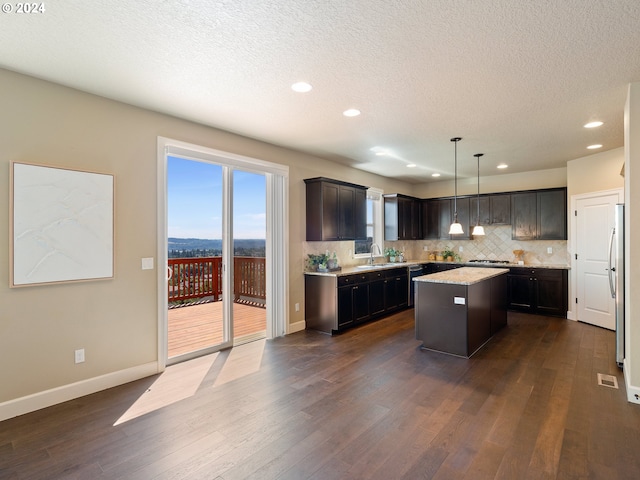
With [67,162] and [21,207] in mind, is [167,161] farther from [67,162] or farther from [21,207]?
[21,207]

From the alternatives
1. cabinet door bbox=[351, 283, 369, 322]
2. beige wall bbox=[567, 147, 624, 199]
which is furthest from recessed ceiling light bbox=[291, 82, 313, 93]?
beige wall bbox=[567, 147, 624, 199]

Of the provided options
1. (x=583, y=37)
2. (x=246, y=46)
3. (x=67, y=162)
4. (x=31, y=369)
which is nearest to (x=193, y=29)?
(x=246, y=46)

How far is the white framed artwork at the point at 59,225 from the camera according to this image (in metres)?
2.77

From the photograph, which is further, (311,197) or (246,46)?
(311,197)

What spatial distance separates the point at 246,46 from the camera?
2.41m

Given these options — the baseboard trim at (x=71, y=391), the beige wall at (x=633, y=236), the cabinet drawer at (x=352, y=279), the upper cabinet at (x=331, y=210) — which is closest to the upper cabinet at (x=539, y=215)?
the upper cabinet at (x=331, y=210)

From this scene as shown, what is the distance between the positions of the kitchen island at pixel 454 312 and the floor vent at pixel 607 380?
118 centimetres

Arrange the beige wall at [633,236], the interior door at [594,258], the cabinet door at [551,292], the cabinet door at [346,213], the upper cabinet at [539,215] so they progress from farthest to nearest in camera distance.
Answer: the upper cabinet at [539,215] → the cabinet door at [551,292] → the cabinet door at [346,213] → the interior door at [594,258] → the beige wall at [633,236]

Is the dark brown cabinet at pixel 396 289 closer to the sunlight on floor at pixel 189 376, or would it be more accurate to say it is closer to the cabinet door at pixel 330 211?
the cabinet door at pixel 330 211

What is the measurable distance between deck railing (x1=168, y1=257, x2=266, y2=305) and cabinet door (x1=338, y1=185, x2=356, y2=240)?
1.47 m

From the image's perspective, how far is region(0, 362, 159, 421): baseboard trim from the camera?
2.74 metres

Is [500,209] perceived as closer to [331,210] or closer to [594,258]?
[594,258]

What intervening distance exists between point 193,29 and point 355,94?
1.53 meters

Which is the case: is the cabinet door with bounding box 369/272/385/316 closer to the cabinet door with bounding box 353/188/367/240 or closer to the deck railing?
the cabinet door with bounding box 353/188/367/240
